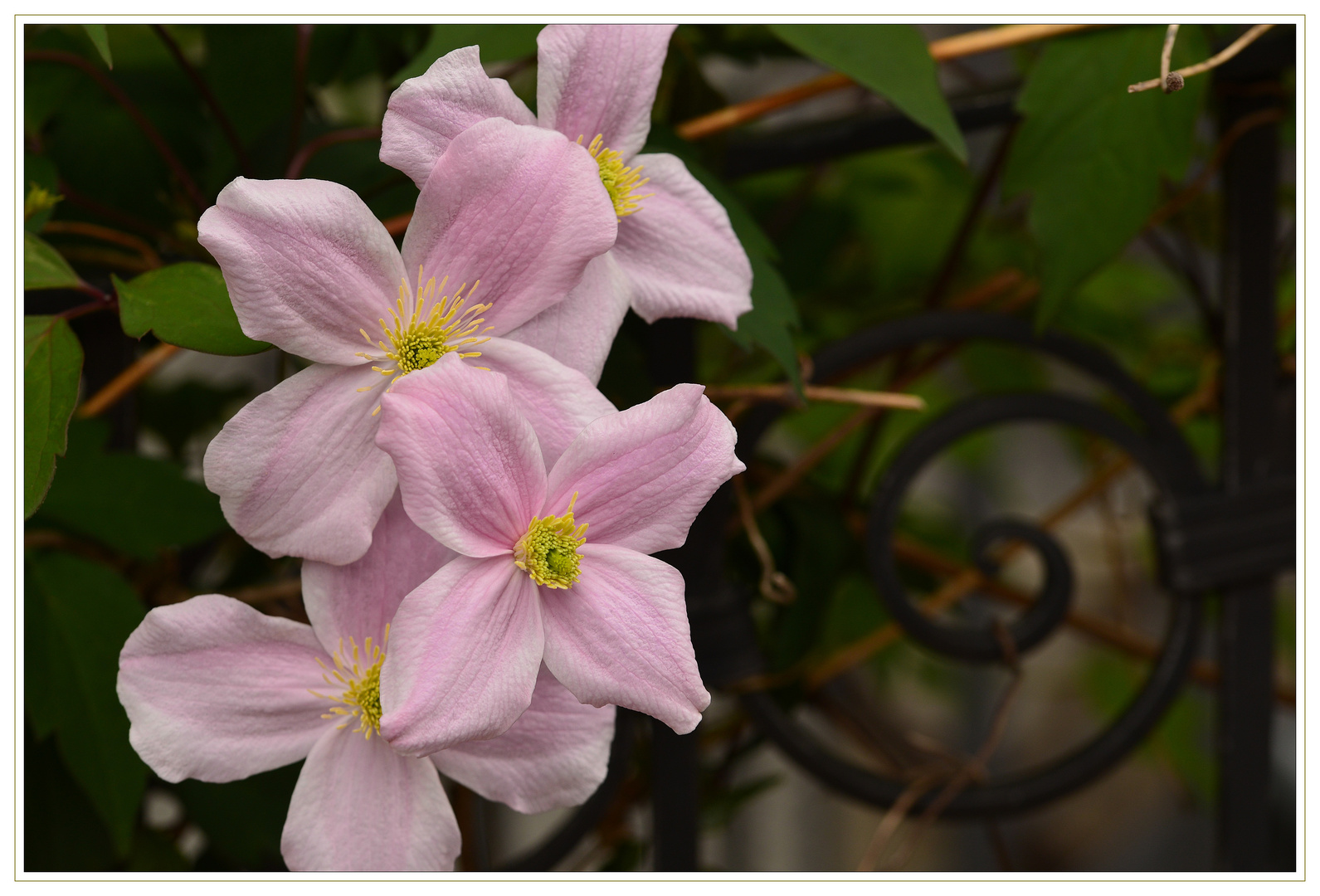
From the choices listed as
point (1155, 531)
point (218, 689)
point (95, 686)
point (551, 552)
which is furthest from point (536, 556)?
point (1155, 531)

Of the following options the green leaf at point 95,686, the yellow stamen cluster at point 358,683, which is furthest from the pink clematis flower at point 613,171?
the green leaf at point 95,686

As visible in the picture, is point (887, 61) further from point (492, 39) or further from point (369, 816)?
point (369, 816)

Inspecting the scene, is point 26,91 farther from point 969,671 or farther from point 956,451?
point 969,671

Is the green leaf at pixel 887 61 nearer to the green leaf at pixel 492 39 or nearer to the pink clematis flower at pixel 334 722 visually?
the green leaf at pixel 492 39

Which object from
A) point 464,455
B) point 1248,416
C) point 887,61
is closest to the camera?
point 464,455

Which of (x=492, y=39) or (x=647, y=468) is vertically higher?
(x=492, y=39)
